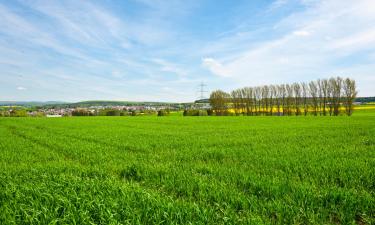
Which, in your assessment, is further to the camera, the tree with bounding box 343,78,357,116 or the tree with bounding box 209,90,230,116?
the tree with bounding box 209,90,230,116

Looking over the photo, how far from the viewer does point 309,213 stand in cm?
463

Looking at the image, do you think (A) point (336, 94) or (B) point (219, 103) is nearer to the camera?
(A) point (336, 94)

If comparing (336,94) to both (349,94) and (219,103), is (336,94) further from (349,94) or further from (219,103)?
(219,103)

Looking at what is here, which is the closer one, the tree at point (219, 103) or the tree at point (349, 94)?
the tree at point (349, 94)

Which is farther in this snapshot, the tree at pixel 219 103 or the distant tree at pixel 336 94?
the tree at pixel 219 103

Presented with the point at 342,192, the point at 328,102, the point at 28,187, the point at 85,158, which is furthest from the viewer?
the point at 328,102

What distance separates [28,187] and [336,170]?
8632mm

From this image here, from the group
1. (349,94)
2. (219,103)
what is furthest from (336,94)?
(219,103)

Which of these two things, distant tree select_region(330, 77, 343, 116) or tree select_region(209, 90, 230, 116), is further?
tree select_region(209, 90, 230, 116)

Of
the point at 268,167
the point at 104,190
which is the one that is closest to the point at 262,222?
the point at 104,190

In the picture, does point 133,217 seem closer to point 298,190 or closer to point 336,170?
point 298,190

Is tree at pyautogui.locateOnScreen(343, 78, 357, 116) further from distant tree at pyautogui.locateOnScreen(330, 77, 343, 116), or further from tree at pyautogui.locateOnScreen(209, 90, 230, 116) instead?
tree at pyautogui.locateOnScreen(209, 90, 230, 116)

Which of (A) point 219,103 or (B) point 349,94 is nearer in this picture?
(B) point 349,94

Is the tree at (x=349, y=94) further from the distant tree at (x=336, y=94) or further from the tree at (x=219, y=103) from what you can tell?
the tree at (x=219, y=103)
